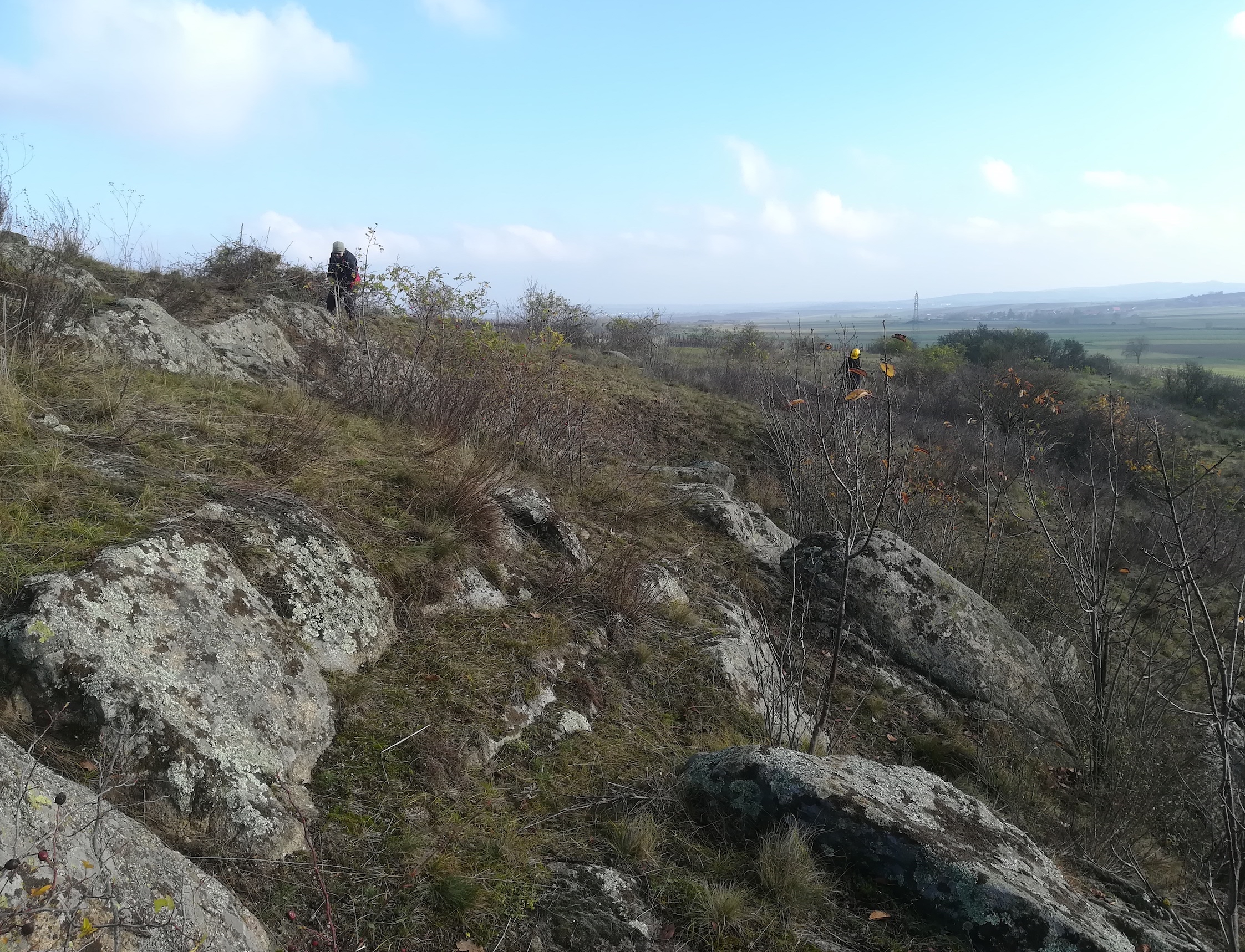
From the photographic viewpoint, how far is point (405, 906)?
2.08 meters

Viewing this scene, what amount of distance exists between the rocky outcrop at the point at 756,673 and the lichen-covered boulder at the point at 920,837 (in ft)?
1.66

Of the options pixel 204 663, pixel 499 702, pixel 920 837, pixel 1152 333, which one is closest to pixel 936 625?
pixel 920 837

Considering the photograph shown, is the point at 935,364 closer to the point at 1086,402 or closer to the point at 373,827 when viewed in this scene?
the point at 1086,402

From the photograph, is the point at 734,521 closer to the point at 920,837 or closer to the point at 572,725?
the point at 572,725

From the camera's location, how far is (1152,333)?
8906cm

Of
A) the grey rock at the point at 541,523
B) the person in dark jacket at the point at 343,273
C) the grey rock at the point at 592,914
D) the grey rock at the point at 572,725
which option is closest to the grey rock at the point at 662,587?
the grey rock at the point at 541,523

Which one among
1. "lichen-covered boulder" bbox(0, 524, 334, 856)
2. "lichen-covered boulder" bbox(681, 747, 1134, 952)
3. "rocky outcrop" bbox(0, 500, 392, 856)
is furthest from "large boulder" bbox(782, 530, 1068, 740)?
"lichen-covered boulder" bbox(0, 524, 334, 856)

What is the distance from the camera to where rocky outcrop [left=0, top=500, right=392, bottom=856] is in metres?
2.05

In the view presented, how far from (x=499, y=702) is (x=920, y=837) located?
1761 millimetres

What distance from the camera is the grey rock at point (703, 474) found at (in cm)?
868

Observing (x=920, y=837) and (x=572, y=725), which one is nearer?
(x=920, y=837)

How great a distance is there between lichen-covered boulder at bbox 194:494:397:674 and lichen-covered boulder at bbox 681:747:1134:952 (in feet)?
5.09

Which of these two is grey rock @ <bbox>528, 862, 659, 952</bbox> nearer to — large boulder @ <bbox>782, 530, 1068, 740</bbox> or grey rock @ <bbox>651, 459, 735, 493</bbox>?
large boulder @ <bbox>782, 530, 1068, 740</bbox>

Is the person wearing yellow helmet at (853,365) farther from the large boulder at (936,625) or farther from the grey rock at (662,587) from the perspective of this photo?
the grey rock at (662,587)
